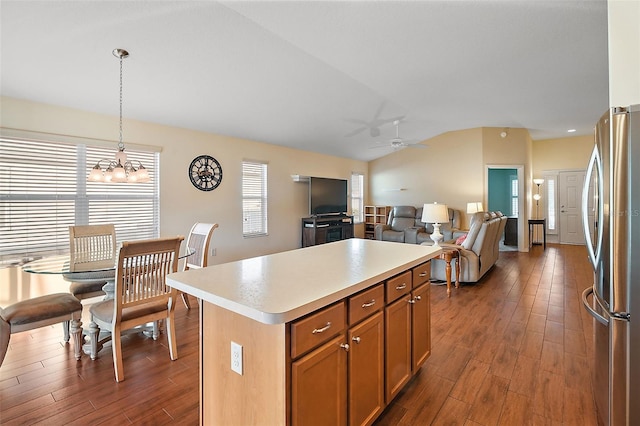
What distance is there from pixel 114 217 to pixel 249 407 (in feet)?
12.3

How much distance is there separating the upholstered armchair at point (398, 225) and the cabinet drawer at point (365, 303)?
5844 mm

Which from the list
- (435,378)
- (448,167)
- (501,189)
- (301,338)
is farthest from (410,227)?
(301,338)

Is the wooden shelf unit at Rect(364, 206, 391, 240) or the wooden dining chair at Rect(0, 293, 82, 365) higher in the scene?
the wooden shelf unit at Rect(364, 206, 391, 240)

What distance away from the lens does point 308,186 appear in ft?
22.9

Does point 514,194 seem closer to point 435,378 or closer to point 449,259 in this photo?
point 449,259

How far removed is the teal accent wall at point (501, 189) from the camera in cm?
913

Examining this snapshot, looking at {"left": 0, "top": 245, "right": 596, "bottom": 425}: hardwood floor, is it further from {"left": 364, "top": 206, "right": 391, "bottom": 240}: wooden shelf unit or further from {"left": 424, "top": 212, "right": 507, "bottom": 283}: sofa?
{"left": 364, "top": 206, "right": 391, "bottom": 240}: wooden shelf unit

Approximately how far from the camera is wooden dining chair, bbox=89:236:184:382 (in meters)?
2.18

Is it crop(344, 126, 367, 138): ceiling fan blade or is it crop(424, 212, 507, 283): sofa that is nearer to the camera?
crop(424, 212, 507, 283): sofa

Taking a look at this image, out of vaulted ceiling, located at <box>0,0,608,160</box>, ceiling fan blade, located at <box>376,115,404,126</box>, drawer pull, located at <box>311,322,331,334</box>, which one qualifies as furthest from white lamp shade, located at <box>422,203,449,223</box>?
drawer pull, located at <box>311,322,331,334</box>

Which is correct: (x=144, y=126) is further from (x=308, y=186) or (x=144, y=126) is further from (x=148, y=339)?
(x=308, y=186)

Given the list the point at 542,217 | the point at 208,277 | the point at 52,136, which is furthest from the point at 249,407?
the point at 542,217

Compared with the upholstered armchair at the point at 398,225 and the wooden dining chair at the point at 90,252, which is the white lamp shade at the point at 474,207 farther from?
the wooden dining chair at the point at 90,252

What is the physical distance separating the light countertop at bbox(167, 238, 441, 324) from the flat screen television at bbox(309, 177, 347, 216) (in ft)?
14.5
